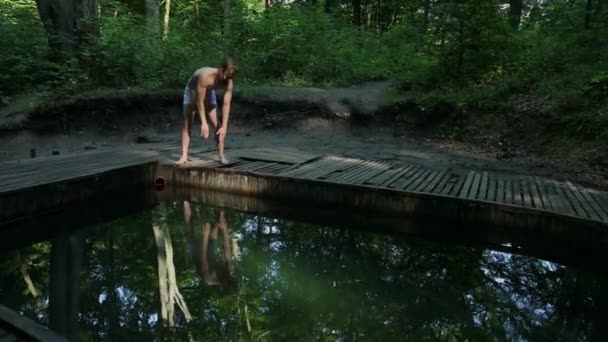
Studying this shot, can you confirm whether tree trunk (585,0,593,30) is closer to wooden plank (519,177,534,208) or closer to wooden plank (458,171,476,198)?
wooden plank (519,177,534,208)

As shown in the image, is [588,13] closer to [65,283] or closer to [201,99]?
[201,99]

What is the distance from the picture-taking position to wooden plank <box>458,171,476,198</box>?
5832mm

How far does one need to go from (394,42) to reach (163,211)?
44.0ft

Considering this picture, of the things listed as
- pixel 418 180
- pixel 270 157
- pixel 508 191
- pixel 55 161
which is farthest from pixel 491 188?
pixel 55 161

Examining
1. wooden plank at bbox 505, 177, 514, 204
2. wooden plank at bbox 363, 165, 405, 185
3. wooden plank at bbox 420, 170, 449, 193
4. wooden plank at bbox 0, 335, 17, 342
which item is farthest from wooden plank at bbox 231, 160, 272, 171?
wooden plank at bbox 0, 335, 17, 342

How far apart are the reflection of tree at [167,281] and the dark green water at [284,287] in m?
0.02

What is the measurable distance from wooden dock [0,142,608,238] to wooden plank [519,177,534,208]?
1 centimetres


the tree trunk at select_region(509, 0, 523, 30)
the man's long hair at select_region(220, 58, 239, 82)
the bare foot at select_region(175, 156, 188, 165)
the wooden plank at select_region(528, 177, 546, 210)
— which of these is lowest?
the wooden plank at select_region(528, 177, 546, 210)

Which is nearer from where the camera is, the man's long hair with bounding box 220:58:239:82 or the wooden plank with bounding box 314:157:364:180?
the man's long hair with bounding box 220:58:239:82

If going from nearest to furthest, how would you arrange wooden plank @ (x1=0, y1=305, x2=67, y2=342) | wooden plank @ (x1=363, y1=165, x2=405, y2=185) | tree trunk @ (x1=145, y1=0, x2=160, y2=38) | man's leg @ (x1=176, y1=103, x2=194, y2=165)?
wooden plank @ (x1=0, y1=305, x2=67, y2=342) < wooden plank @ (x1=363, y1=165, x2=405, y2=185) < man's leg @ (x1=176, y1=103, x2=194, y2=165) < tree trunk @ (x1=145, y1=0, x2=160, y2=38)

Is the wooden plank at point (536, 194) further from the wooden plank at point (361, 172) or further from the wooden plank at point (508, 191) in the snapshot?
the wooden plank at point (361, 172)

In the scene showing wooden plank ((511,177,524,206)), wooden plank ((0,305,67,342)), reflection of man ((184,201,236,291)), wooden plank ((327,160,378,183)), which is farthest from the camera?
wooden plank ((327,160,378,183))

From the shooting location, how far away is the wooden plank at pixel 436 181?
6023 millimetres

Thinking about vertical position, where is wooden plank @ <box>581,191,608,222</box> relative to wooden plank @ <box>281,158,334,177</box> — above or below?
below
